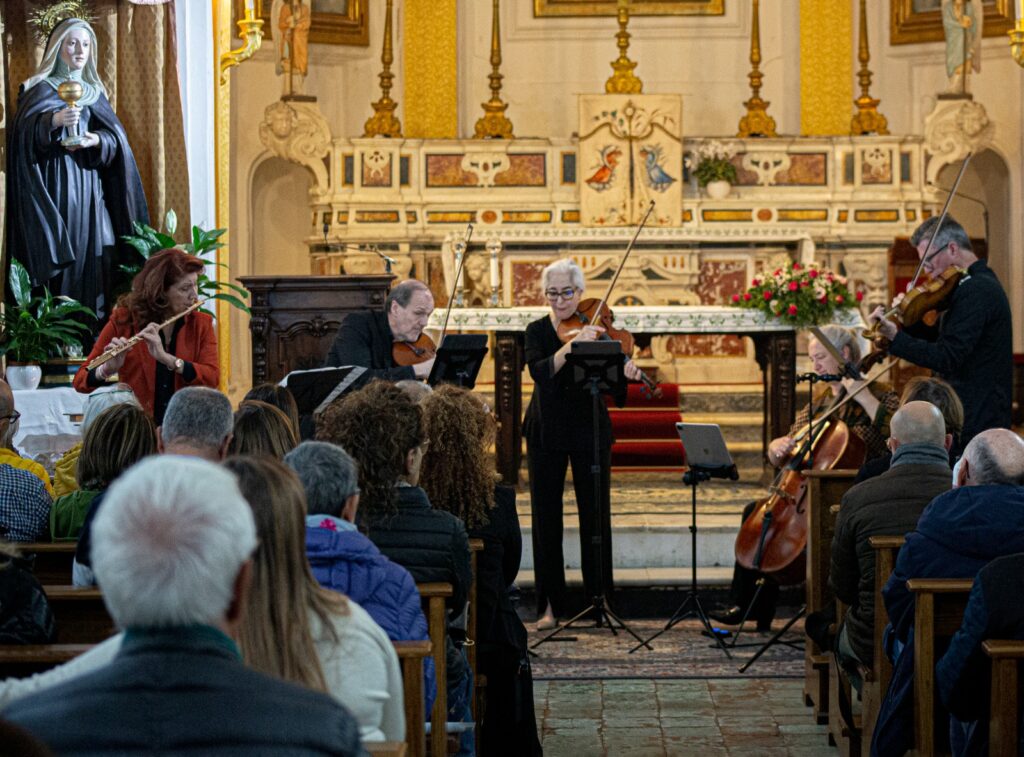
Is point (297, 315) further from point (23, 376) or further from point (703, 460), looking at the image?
point (703, 460)

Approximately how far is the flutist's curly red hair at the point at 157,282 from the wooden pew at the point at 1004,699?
353 centimetres

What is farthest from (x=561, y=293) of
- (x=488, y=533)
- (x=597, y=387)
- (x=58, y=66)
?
(x=58, y=66)

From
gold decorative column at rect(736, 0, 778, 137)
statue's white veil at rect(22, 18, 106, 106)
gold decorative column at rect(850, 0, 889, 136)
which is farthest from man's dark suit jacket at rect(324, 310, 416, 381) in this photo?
gold decorative column at rect(850, 0, 889, 136)

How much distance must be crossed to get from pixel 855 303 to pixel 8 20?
4943 mm

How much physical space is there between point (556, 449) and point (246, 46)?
12.5 ft

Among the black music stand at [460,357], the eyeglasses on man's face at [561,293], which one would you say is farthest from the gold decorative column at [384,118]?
the black music stand at [460,357]

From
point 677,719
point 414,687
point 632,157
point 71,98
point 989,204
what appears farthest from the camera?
point 989,204

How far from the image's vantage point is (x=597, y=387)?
19.9ft

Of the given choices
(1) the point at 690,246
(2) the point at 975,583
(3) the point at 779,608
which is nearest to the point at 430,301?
(3) the point at 779,608

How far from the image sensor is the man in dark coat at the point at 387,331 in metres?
5.77

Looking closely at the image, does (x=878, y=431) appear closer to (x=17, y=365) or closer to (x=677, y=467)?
(x=677, y=467)

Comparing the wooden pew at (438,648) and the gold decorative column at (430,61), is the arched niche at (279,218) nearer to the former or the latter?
the gold decorative column at (430,61)

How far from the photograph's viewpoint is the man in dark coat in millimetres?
5766

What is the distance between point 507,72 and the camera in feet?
44.9
